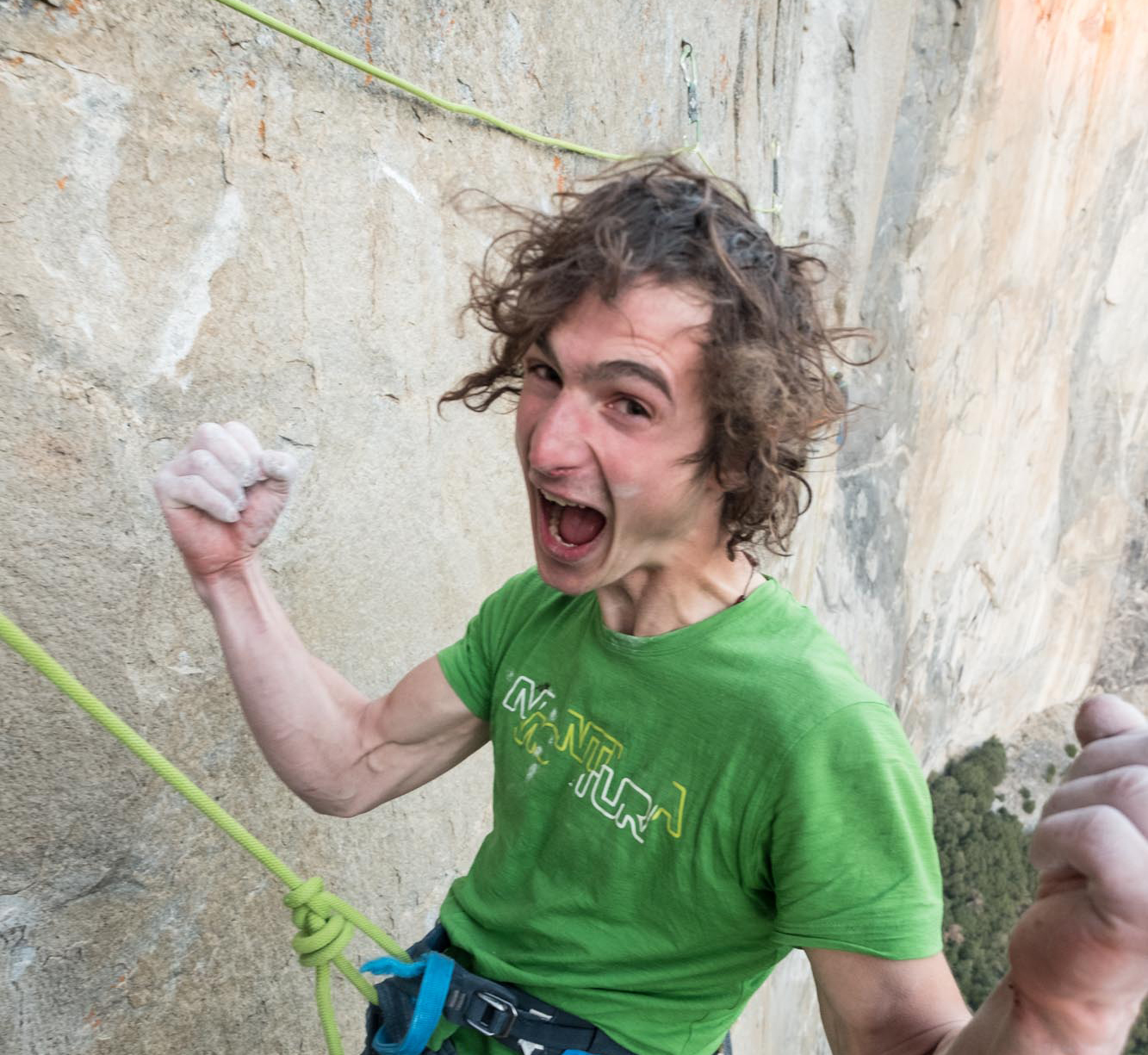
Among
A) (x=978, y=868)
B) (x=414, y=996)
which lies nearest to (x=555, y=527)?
(x=414, y=996)

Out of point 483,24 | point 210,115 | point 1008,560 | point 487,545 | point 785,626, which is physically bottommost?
point 1008,560

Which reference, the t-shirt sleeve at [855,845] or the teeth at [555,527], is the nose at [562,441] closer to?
the teeth at [555,527]

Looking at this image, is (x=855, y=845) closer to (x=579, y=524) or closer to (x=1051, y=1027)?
(x=1051, y=1027)

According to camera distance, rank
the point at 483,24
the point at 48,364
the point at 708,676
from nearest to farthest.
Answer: the point at 708,676 < the point at 48,364 < the point at 483,24

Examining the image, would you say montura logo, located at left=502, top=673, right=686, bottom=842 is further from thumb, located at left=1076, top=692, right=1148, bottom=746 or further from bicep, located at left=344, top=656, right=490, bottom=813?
thumb, located at left=1076, top=692, right=1148, bottom=746

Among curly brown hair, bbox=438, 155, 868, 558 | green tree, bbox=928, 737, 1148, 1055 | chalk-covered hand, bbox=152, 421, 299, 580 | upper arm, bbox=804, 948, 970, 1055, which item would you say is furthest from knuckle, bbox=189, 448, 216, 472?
green tree, bbox=928, 737, 1148, 1055

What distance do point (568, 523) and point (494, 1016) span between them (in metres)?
0.50

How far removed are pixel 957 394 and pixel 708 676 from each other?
5071 mm

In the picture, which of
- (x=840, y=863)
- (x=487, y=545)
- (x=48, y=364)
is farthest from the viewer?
(x=487, y=545)

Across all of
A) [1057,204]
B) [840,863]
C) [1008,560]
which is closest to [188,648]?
[840,863]

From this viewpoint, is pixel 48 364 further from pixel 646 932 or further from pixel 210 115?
pixel 646 932

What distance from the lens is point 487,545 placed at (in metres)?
1.97

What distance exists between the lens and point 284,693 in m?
1.12

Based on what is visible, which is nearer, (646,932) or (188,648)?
(646,932)
